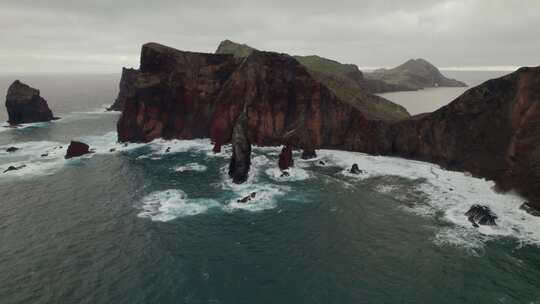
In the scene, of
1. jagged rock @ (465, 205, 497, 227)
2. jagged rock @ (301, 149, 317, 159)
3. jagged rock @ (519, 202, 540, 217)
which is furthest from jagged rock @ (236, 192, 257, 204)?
jagged rock @ (519, 202, 540, 217)

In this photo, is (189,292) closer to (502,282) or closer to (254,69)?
(502,282)

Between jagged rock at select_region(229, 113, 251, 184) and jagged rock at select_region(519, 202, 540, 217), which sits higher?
jagged rock at select_region(229, 113, 251, 184)

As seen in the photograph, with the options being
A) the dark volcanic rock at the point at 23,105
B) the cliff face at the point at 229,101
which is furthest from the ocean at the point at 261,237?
the dark volcanic rock at the point at 23,105

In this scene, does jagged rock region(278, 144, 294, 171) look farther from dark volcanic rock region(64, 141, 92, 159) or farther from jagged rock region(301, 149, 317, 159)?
dark volcanic rock region(64, 141, 92, 159)

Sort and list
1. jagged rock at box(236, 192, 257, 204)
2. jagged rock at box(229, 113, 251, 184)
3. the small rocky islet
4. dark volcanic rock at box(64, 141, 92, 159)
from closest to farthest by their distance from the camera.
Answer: jagged rock at box(236, 192, 257, 204) → the small rocky islet → jagged rock at box(229, 113, 251, 184) → dark volcanic rock at box(64, 141, 92, 159)

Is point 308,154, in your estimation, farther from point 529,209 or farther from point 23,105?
point 23,105

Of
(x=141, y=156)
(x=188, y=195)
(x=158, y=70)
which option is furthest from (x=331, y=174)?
(x=158, y=70)
